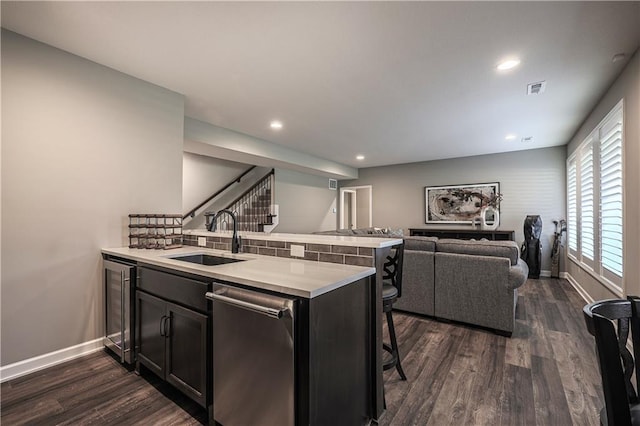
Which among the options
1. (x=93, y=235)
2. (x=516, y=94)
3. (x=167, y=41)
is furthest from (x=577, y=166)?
(x=93, y=235)

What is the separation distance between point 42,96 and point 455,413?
3860 millimetres

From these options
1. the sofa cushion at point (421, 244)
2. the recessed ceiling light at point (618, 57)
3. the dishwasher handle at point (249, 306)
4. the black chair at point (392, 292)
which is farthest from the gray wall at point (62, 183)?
the recessed ceiling light at point (618, 57)

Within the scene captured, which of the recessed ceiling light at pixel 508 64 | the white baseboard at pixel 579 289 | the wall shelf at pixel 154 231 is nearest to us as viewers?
the recessed ceiling light at pixel 508 64

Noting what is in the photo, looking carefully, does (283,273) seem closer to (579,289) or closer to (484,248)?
(484,248)

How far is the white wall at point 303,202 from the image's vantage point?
6.77 meters

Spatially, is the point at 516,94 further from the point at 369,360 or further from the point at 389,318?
the point at 369,360

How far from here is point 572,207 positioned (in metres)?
5.04

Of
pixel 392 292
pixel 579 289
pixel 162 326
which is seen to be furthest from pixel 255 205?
pixel 579 289

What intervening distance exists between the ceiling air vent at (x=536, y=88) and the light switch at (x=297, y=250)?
9.82 feet

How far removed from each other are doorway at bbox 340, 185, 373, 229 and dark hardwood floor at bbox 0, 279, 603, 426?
5.68 metres

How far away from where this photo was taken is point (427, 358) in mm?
2447

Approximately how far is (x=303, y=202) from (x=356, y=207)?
7.97ft

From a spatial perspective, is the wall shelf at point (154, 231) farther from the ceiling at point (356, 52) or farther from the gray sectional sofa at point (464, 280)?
the gray sectional sofa at point (464, 280)

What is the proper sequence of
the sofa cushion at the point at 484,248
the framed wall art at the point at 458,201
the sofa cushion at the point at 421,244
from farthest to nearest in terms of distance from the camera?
the framed wall art at the point at 458,201 < the sofa cushion at the point at 421,244 < the sofa cushion at the point at 484,248
